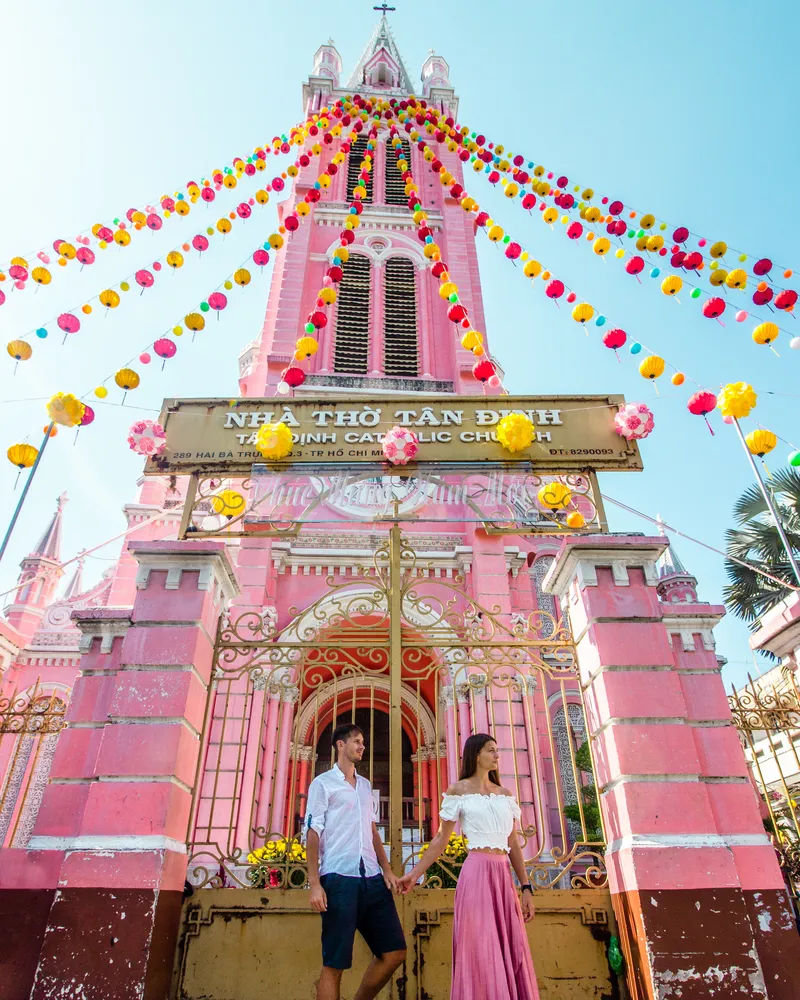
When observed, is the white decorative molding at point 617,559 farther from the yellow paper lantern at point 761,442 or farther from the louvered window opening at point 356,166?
the louvered window opening at point 356,166

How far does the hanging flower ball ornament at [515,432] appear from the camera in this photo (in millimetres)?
6320

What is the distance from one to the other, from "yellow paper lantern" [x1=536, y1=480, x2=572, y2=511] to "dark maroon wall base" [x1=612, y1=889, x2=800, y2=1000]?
126 inches

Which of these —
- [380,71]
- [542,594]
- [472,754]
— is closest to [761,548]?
[542,594]

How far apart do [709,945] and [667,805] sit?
0.79 metres

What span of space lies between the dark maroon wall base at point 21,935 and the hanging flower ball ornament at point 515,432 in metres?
5.06

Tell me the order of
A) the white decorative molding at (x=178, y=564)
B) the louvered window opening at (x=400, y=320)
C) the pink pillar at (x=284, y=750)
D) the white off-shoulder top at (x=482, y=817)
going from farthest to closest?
the louvered window opening at (x=400, y=320) → the pink pillar at (x=284, y=750) → the white decorative molding at (x=178, y=564) → the white off-shoulder top at (x=482, y=817)

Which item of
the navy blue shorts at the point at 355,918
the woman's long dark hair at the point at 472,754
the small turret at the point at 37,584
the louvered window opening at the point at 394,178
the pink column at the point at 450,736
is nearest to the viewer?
the navy blue shorts at the point at 355,918

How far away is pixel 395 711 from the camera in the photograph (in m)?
4.86

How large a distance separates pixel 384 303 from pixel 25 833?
13.3 meters

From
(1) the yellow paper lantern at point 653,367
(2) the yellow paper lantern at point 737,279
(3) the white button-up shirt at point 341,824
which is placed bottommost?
(3) the white button-up shirt at point 341,824

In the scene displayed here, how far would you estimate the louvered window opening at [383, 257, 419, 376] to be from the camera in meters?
14.3

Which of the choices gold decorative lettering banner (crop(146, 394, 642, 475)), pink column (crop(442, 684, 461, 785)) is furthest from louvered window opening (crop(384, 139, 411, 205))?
pink column (crop(442, 684, 461, 785))

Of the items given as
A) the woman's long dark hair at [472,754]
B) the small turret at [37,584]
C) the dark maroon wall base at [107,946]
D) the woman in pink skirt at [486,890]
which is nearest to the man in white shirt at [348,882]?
the woman in pink skirt at [486,890]

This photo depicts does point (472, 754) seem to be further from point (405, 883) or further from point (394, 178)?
point (394, 178)
